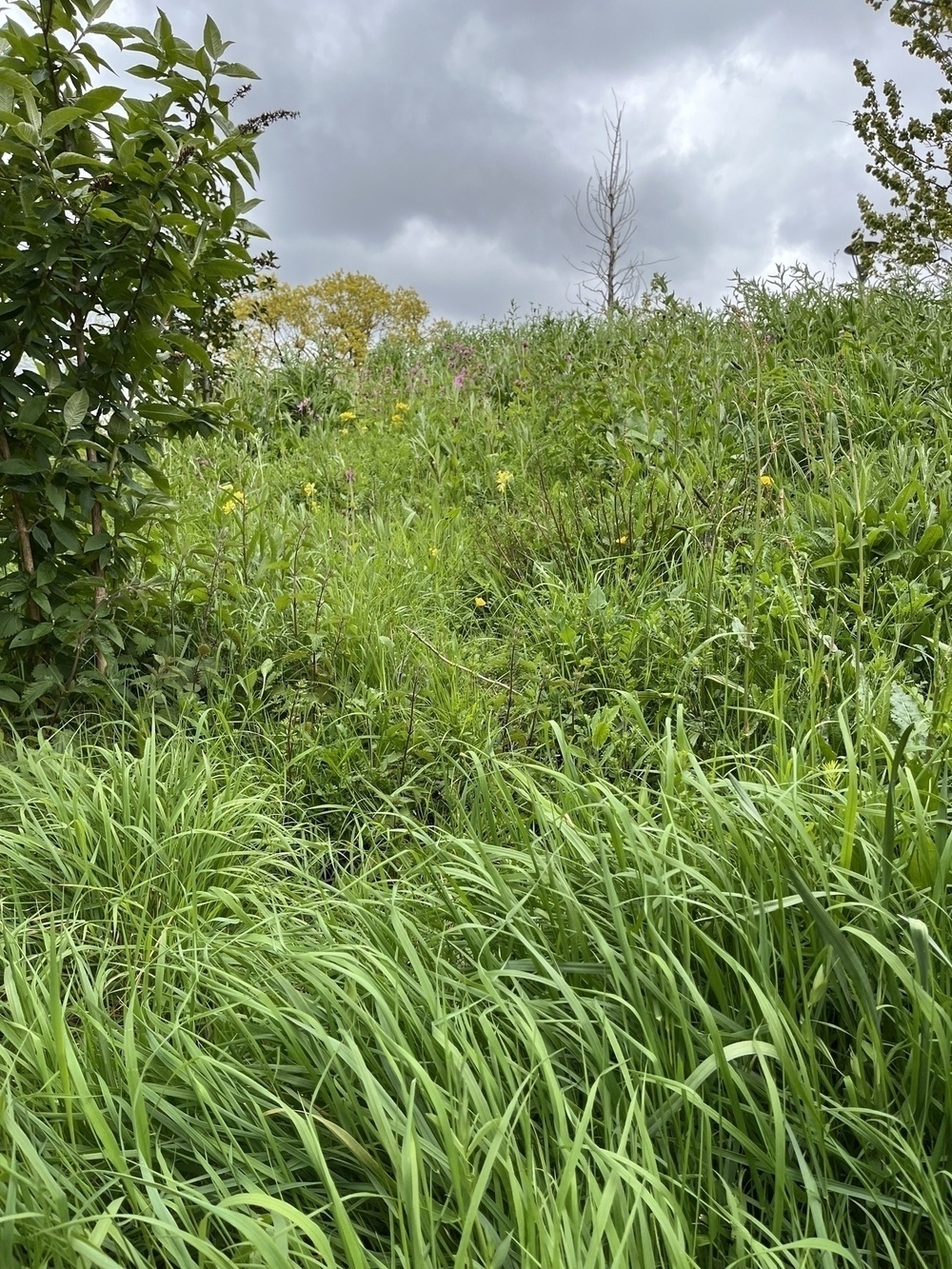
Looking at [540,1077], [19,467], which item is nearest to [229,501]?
[19,467]

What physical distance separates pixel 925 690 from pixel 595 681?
42.9 inches

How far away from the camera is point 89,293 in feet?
8.94

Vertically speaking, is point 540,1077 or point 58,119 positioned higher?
point 58,119

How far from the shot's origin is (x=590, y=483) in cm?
458

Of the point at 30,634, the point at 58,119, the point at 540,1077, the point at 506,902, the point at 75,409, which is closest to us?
the point at 540,1077

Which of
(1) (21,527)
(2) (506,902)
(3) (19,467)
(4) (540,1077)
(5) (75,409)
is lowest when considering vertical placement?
(4) (540,1077)

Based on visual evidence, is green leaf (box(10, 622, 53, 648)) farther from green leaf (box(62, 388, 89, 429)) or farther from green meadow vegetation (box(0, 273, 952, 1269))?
green leaf (box(62, 388, 89, 429))

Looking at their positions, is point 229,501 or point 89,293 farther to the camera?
point 229,501

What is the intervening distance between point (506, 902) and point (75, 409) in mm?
1981

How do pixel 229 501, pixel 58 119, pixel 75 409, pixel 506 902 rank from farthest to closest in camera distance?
pixel 229 501, pixel 75 409, pixel 58 119, pixel 506 902

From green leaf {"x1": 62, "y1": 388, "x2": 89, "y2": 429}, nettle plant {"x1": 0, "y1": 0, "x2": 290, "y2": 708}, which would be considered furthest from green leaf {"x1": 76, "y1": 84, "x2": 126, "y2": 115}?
green leaf {"x1": 62, "y1": 388, "x2": 89, "y2": 429}

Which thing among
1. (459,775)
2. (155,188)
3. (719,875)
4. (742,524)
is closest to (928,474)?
(742,524)

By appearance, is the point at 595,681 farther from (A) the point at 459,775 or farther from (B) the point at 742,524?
(B) the point at 742,524

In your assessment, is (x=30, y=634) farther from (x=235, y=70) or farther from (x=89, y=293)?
(x=235, y=70)
